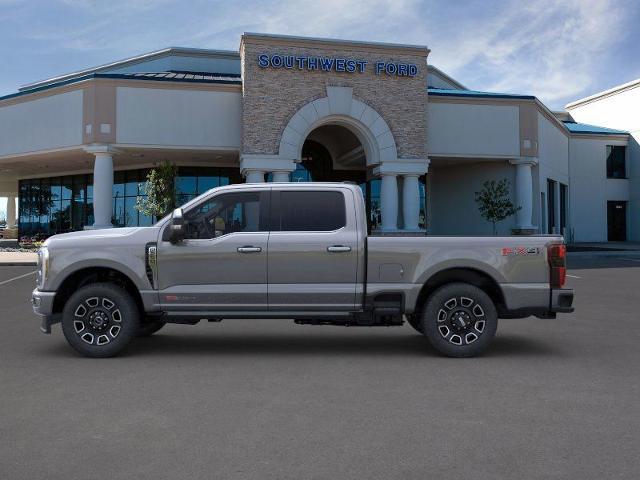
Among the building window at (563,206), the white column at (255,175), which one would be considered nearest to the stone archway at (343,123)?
the white column at (255,175)

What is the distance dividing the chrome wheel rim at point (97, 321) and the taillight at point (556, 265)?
5.20 metres

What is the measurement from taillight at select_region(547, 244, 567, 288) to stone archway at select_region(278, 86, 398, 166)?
70.9ft

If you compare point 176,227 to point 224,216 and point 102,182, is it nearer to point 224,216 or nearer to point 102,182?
point 224,216

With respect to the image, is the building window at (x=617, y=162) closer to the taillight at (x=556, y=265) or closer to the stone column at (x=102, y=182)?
the stone column at (x=102, y=182)

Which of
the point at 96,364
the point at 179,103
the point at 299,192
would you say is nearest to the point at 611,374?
Result: the point at 299,192

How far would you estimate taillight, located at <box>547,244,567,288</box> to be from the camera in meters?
7.54

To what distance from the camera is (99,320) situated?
7496 millimetres

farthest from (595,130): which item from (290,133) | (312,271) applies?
(312,271)

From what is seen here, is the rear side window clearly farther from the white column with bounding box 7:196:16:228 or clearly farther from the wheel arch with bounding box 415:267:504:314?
the white column with bounding box 7:196:16:228

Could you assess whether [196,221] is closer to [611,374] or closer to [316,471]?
[316,471]

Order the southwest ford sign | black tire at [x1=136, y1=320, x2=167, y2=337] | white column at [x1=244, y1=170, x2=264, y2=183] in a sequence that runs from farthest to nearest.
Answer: the southwest ford sign, white column at [x1=244, y1=170, x2=264, y2=183], black tire at [x1=136, y1=320, x2=167, y2=337]

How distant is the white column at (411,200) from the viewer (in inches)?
1184

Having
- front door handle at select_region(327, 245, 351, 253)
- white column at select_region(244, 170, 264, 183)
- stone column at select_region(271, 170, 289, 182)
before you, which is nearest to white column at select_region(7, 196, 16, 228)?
white column at select_region(244, 170, 264, 183)

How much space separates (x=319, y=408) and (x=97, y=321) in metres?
3.49
